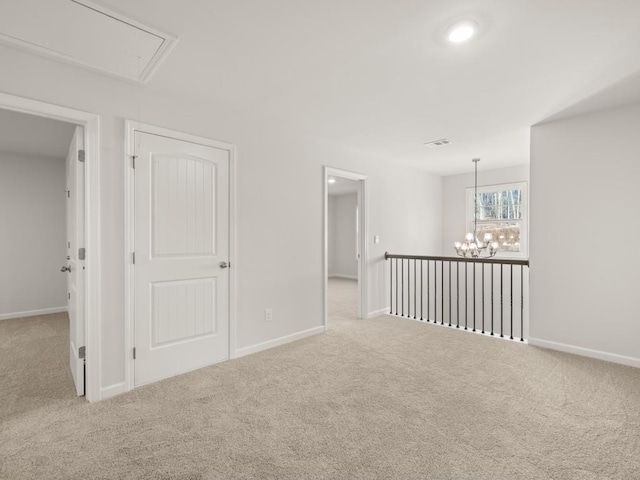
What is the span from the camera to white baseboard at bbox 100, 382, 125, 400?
2.42 metres

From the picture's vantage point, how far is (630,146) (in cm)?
305

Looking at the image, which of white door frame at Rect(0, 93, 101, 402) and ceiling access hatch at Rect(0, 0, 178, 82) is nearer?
ceiling access hatch at Rect(0, 0, 178, 82)

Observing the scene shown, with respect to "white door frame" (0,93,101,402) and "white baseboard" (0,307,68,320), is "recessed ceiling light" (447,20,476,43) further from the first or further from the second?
"white baseboard" (0,307,68,320)

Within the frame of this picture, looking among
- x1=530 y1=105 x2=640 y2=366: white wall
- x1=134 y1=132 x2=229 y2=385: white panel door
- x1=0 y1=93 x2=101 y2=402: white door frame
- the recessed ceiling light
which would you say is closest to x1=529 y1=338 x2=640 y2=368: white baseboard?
x1=530 y1=105 x2=640 y2=366: white wall

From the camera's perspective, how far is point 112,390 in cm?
247

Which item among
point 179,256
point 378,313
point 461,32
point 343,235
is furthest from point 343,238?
point 461,32

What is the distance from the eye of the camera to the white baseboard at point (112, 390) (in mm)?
2424

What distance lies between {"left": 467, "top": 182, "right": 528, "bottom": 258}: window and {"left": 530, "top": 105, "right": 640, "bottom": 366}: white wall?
2347 mm

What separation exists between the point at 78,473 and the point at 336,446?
1351 millimetres

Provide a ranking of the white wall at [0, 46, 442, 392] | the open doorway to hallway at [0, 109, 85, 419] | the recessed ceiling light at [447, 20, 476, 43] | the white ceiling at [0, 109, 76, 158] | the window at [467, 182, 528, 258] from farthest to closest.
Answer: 1. the window at [467, 182, 528, 258]
2. the open doorway to hallway at [0, 109, 85, 419]
3. the white ceiling at [0, 109, 76, 158]
4. the white wall at [0, 46, 442, 392]
5. the recessed ceiling light at [447, 20, 476, 43]

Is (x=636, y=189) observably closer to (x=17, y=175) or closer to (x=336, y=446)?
(x=336, y=446)

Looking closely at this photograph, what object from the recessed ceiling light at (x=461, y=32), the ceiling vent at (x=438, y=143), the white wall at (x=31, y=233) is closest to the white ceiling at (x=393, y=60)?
the recessed ceiling light at (x=461, y=32)

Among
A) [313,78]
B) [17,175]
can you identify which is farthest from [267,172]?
[17,175]

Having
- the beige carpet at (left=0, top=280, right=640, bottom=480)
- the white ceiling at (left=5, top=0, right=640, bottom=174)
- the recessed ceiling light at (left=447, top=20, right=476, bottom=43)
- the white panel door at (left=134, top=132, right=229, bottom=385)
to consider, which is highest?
the white ceiling at (left=5, top=0, right=640, bottom=174)
